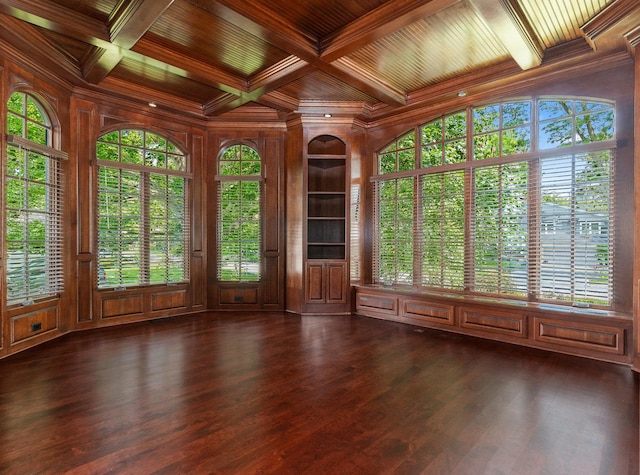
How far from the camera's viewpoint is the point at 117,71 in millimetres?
4793

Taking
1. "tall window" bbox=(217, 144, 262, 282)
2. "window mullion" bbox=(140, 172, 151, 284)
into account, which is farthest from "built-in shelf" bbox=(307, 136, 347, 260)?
"window mullion" bbox=(140, 172, 151, 284)

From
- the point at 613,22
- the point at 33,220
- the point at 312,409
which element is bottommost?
the point at 312,409

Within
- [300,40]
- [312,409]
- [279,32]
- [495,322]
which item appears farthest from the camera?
[495,322]

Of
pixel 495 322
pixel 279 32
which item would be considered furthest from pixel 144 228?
pixel 495 322

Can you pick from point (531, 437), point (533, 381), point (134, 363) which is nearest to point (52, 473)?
point (134, 363)

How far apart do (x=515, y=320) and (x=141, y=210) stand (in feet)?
17.9

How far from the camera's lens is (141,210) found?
18.4ft

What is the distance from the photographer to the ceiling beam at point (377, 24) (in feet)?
10.7

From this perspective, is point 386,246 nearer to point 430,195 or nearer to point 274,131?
point 430,195

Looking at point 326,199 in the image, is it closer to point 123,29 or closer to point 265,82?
point 265,82

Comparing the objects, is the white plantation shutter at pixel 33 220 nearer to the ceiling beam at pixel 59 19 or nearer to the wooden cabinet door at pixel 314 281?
the ceiling beam at pixel 59 19

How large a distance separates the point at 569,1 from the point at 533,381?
3.47 metres

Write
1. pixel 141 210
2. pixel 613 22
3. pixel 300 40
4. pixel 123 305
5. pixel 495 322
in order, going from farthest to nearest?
pixel 141 210, pixel 123 305, pixel 495 322, pixel 300 40, pixel 613 22

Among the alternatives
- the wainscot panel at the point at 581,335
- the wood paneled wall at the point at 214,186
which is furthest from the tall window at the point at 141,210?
the wainscot panel at the point at 581,335
